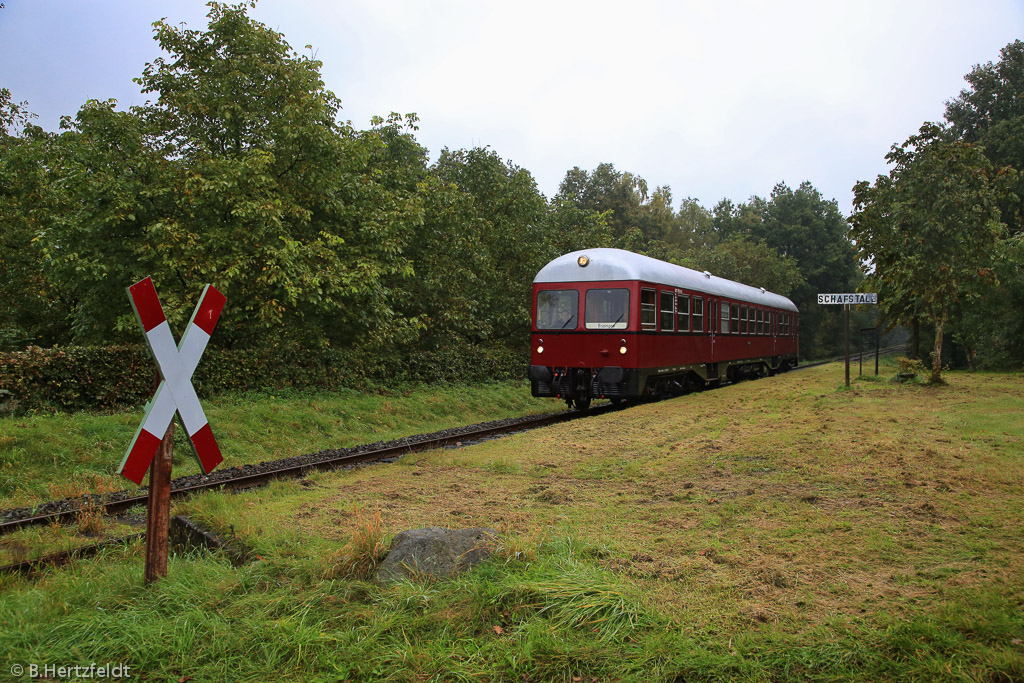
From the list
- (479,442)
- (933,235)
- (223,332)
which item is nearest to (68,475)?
(479,442)

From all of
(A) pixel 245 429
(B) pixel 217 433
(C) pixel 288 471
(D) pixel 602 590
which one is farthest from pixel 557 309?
(D) pixel 602 590

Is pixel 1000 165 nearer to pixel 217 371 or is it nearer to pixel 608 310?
pixel 608 310

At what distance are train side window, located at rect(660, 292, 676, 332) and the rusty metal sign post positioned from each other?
39.4 feet

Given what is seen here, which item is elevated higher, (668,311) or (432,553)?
(668,311)

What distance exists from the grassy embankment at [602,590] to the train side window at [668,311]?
26.7 ft

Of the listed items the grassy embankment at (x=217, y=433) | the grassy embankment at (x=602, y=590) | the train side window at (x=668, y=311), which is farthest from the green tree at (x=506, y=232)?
the grassy embankment at (x=602, y=590)

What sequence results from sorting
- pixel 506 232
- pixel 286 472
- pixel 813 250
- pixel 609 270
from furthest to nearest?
pixel 813 250
pixel 506 232
pixel 609 270
pixel 286 472

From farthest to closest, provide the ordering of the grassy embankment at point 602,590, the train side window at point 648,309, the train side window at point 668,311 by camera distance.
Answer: the train side window at point 668,311, the train side window at point 648,309, the grassy embankment at point 602,590

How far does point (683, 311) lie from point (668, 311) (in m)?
1.15

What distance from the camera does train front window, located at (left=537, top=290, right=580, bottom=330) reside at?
14.3 m

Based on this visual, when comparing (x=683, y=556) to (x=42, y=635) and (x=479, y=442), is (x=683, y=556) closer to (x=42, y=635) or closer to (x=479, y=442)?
(x=42, y=635)

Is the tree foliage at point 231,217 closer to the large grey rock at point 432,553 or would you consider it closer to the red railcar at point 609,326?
the red railcar at point 609,326

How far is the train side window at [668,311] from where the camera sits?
1502 cm

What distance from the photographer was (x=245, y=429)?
1108 cm
